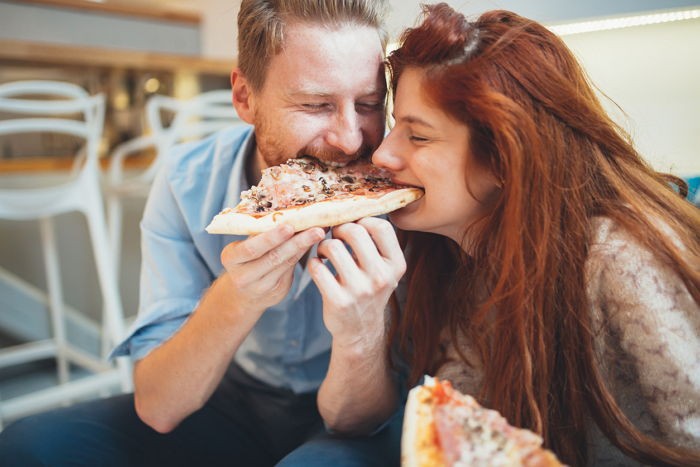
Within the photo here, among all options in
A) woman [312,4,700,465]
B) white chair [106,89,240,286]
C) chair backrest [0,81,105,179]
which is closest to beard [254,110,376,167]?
woman [312,4,700,465]

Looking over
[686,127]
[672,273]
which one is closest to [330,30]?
[672,273]

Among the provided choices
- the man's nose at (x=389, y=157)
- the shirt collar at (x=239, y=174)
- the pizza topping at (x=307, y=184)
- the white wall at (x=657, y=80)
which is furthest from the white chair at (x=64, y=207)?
the white wall at (x=657, y=80)

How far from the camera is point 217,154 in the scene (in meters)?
1.77

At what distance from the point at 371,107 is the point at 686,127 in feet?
4.27

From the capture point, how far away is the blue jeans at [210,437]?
1284 millimetres

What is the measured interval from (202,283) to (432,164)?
833 millimetres

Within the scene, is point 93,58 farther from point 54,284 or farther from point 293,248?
point 293,248

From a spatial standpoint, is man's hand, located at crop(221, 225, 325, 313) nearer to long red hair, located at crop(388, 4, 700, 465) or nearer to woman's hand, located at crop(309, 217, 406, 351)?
woman's hand, located at crop(309, 217, 406, 351)

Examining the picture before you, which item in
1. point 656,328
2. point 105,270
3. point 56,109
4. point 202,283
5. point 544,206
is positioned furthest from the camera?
point 105,270

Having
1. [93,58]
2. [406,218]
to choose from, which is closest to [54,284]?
[93,58]

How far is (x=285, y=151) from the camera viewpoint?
Answer: 1.46 meters

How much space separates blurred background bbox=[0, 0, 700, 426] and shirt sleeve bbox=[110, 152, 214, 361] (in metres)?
0.81

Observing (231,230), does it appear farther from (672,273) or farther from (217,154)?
(672,273)

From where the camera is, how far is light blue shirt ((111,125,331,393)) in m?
1.58
